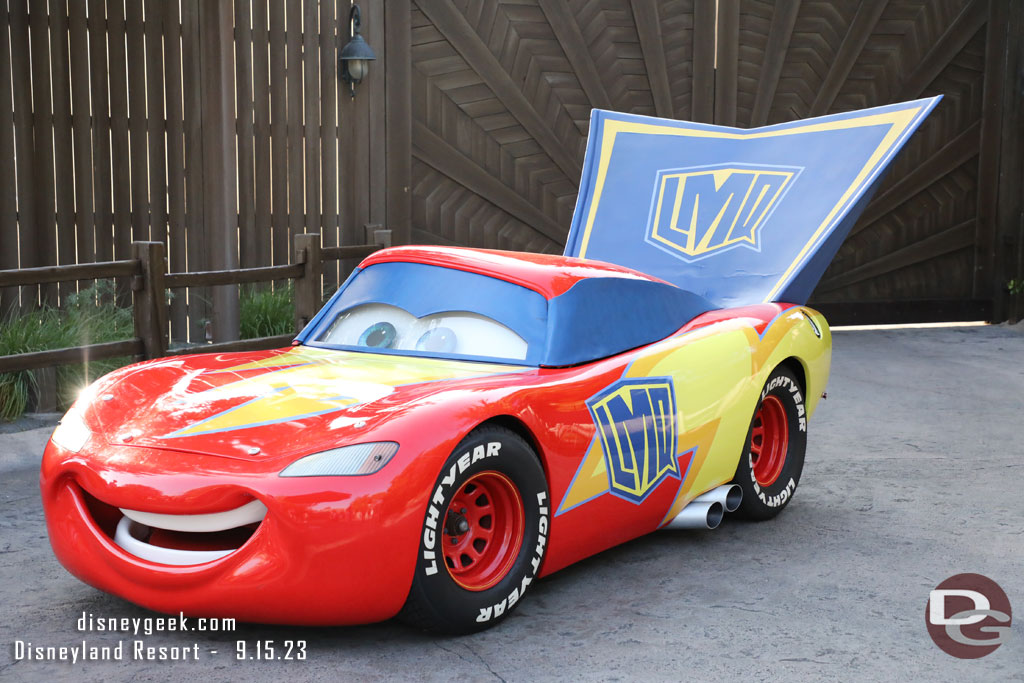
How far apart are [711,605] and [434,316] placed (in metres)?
1.51

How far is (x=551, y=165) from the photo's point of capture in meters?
11.4

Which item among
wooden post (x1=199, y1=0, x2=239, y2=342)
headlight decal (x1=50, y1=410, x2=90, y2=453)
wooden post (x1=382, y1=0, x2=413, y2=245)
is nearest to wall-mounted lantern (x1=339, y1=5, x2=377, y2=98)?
wooden post (x1=382, y1=0, x2=413, y2=245)

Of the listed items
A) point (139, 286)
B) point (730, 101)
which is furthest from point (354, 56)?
point (730, 101)

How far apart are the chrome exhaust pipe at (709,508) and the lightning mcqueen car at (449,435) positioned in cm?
2

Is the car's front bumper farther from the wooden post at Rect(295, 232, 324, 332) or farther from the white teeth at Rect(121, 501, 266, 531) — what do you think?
the wooden post at Rect(295, 232, 324, 332)

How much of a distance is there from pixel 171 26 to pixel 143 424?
6.71 metres

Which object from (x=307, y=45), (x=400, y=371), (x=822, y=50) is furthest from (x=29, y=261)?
(x=822, y=50)

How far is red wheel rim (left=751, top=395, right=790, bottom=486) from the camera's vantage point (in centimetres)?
516

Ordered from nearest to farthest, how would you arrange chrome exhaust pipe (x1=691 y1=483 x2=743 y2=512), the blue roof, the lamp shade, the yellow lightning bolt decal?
the yellow lightning bolt decal < the blue roof < chrome exhaust pipe (x1=691 y1=483 x2=743 y2=512) < the lamp shade

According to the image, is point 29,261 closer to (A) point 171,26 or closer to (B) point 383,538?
(A) point 171,26

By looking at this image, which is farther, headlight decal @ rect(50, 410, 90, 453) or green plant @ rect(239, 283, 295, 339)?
green plant @ rect(239, 283, 295, 339)

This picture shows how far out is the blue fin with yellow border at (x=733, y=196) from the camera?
5.60 metres

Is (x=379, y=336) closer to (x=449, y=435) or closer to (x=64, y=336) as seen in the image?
(x=449, y=435)

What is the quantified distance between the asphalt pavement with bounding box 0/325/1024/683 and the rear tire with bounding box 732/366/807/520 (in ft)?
0.45
